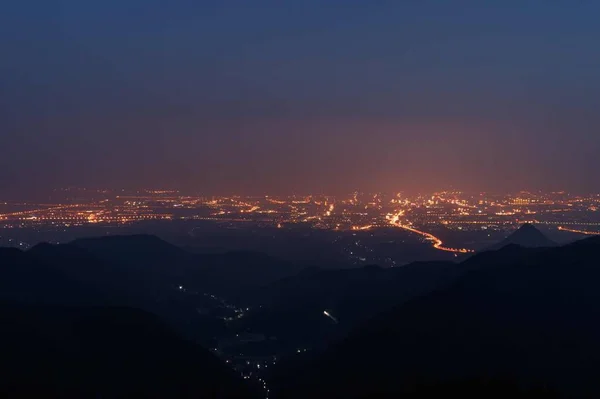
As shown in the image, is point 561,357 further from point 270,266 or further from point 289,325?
point 270,266

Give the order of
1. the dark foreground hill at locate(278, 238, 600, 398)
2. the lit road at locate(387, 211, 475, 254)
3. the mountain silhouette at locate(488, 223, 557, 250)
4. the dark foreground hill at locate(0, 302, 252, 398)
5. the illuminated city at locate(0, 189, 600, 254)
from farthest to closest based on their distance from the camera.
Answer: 1. the illuminated city at locate(0, 189, 600, 254)
2. the lit road at locate(387, 211, 475, 254)
3. the mountain silhouette at locate(488, 223, 557, 250)
4. the dark foreground hill at locate(278, 238, 600, 398)
5. the dark foreground hill at locate(0, 302, 252, 398)

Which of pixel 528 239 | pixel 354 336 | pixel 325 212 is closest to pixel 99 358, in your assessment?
pixel 354 336

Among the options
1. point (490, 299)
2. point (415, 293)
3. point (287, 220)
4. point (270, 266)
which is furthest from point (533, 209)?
point (490, 299)

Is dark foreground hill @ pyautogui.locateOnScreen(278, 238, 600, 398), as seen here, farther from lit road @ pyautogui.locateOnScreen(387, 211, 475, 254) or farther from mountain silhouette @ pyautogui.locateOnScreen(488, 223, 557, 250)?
lit road @ pyautogui.locateOnScreen(387, 211, 475, 254)

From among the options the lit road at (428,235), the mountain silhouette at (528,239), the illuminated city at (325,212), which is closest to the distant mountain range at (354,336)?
the mountain silhouette at (528,239)

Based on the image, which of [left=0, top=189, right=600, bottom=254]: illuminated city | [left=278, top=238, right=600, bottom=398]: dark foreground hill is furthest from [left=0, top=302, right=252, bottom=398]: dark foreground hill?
[left=0, top=189, right=600, bottom=254]: illuminated city

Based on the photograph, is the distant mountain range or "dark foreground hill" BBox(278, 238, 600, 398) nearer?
"dark foreground hill" BBox(278, 238, 600, 398)
